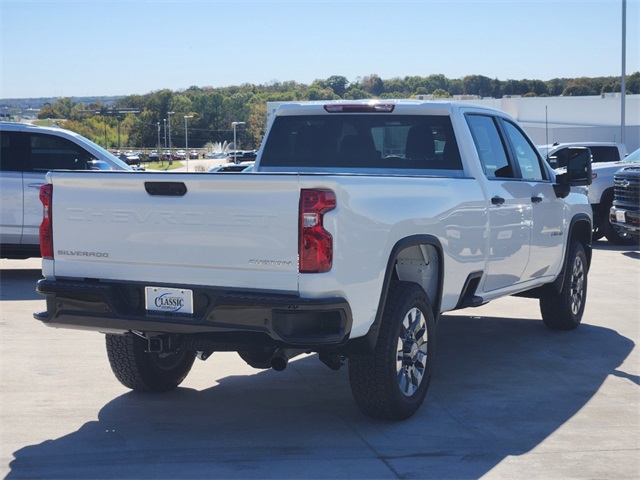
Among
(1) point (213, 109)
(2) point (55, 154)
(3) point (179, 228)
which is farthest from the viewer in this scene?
(1) point (213, 109)

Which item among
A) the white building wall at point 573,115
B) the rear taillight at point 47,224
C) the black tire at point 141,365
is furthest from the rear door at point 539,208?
the white building wall at point 573,115

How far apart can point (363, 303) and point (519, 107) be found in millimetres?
83477

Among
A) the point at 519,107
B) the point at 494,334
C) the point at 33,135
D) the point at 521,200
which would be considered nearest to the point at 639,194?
the point at 494,334

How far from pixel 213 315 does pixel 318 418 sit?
4.27 feet

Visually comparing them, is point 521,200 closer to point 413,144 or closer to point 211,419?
point 413,144

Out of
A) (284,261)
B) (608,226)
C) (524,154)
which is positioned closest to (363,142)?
(524,154)

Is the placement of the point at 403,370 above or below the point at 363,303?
below

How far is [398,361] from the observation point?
618 centimetres

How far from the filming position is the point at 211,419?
6.39 m

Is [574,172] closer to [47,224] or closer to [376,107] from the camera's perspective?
[376,107]

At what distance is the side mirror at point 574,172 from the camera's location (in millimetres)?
8922

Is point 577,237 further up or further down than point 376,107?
further down

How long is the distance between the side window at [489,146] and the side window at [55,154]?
6.86 meters

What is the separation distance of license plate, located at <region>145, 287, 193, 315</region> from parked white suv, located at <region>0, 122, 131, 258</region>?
757 cm
